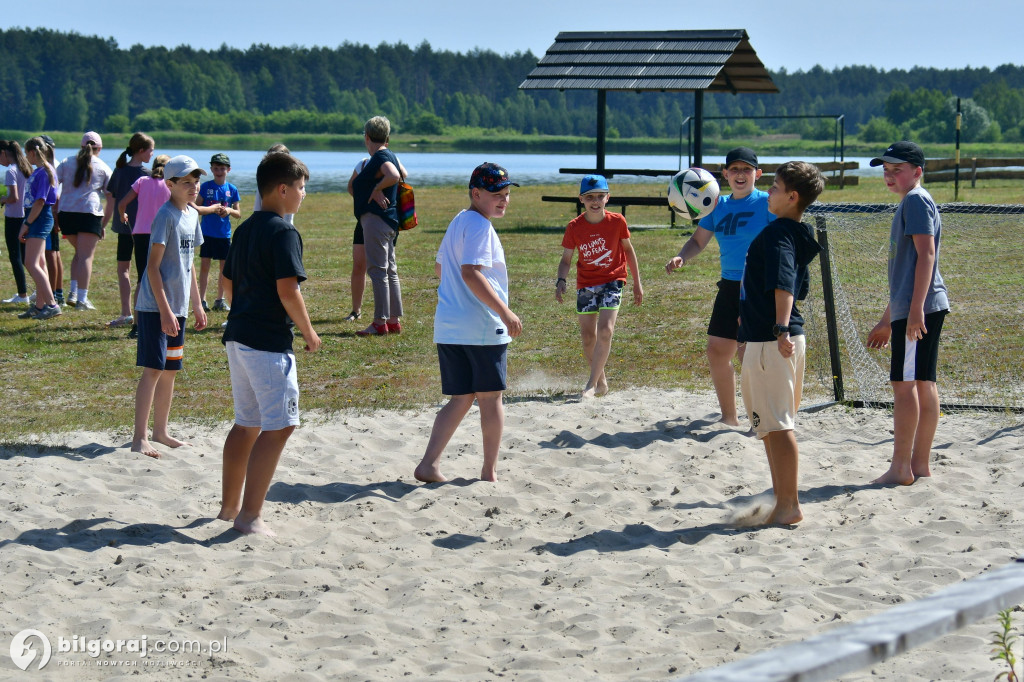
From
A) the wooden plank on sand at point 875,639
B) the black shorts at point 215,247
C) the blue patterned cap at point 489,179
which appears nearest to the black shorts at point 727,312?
the blue patterned cap at point 489,179

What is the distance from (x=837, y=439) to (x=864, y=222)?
89.1 inches

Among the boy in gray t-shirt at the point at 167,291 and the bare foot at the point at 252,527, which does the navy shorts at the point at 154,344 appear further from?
the bare foot at the point at 252,527

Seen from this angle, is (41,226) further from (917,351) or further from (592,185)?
(917,351)

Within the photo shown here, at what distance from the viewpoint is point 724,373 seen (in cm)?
705

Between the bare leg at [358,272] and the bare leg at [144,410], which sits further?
the bare leg at [358,272]

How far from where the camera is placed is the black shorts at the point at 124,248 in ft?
36.7

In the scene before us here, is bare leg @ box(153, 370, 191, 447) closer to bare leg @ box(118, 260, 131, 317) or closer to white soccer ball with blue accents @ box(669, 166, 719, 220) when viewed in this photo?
white soccer ball with blue accents @ box(669, 166, 719, 220)

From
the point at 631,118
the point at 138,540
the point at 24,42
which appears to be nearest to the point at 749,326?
the point at 138,540

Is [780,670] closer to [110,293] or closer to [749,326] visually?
[749,326]

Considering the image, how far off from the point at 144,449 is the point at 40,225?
6.19 m

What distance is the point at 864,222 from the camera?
27.8ft

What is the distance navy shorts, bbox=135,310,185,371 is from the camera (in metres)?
6.29

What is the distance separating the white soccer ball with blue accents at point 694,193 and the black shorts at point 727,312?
2.41ft

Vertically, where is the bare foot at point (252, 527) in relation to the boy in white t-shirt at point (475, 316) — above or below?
below
